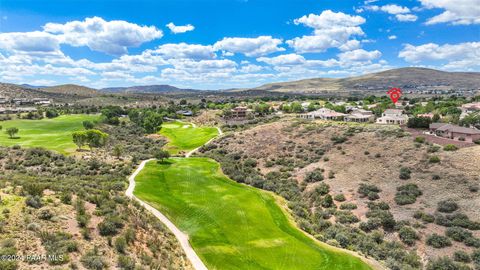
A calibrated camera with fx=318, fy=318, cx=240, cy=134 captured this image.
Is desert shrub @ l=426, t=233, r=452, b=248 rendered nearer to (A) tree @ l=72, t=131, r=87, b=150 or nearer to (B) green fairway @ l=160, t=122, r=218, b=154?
(B) green fairway @ l=160, t=122, r=218, b=154

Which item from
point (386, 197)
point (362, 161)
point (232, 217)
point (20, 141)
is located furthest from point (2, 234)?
point (20, 141)

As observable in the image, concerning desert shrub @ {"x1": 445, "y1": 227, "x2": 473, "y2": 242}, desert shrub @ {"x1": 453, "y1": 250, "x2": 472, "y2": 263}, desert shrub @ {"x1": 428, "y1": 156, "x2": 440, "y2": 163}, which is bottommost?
desert shrub @ {"x1": 453, "y1": 250, "x2": 472, "y2": 263}

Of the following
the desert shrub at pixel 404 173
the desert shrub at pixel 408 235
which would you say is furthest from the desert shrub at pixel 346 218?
the desert shrub at pixel 404 173

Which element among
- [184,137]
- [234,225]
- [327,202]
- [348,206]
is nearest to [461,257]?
[348,206]

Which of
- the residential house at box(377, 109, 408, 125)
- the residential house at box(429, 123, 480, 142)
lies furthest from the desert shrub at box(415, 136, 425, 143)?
the residential house at box(377, 109, 408, 125)

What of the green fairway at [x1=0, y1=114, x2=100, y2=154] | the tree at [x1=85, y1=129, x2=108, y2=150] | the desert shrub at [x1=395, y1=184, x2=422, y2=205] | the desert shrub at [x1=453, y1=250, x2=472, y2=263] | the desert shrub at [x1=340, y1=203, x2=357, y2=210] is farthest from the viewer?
the tree at [x1=85, y1=129, x2=108, y2=150]

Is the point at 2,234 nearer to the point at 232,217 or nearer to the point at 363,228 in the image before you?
the point at 232,217
